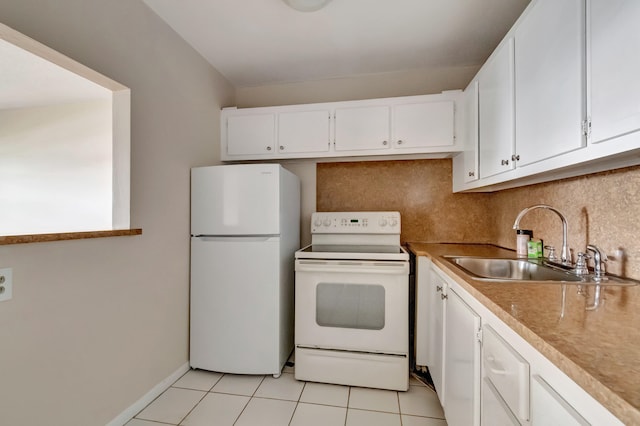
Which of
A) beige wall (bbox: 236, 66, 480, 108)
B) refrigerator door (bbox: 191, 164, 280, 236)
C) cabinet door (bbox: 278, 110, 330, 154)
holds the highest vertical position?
beige wall (bbox: 236, 66, 480, 108)

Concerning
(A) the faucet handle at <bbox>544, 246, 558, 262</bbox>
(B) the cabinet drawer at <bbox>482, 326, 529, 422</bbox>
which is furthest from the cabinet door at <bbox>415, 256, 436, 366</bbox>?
(B) the cabinet drawer at <bbox>482, 326, 529, 422</bbox>

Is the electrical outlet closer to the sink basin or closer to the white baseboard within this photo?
the white baseboard

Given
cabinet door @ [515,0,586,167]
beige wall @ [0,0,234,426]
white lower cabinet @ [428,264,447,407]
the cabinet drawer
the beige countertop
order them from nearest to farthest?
1. the beige countertop
2. the cabinet drawer
3. cabinet door @ [515,0,586,167]
4. beige wall @ [0,0,234,426]
5. white lower cabinet @ [428,264,447,407]

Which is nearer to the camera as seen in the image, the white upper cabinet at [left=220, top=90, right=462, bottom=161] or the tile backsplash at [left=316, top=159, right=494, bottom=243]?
the white upper cabinet at [left=220, top=90, right=462, bottom=161]

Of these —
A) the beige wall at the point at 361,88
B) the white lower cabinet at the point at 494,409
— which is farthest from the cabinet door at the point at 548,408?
the beige wall at the point at 361,88

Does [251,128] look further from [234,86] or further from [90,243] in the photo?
[90,243]

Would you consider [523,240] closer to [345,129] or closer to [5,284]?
[345,129]

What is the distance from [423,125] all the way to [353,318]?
154cm

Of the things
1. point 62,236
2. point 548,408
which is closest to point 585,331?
point 548,408

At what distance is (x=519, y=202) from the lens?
2047mm

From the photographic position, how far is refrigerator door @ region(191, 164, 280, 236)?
6.74 ft

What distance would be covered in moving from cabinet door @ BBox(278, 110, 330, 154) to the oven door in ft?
3.14

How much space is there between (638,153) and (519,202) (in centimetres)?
120

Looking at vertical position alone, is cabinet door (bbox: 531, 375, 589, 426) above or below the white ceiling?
below
